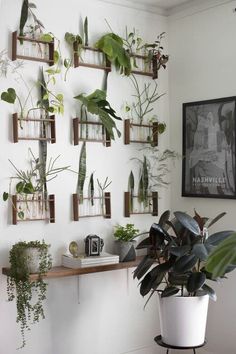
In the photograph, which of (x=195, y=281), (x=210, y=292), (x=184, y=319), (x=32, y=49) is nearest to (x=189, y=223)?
(x=195, y=281)

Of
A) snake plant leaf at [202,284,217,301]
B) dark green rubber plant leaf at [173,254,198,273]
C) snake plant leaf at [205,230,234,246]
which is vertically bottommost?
snake plant leaf at [202,284,217,301]

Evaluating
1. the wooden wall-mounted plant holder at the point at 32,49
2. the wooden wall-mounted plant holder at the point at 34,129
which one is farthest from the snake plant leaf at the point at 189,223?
the wooden wall-mounted plant holder at the point at 32,49

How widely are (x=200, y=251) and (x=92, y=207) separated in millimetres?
1047

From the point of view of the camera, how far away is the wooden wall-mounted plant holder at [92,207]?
14.0 feet

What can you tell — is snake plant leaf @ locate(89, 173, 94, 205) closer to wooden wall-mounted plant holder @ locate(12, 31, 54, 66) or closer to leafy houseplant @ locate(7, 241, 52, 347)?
leafy houseplant @ locate(7, 241, 52, 347)

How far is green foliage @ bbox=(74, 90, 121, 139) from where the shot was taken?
4195 mm

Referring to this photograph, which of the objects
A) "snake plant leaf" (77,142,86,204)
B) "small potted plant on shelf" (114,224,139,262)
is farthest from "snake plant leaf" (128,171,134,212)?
"snake plant leaf" (77,142,86,204)

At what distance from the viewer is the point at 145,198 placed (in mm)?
4758

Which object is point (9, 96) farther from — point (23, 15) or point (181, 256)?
point (181, 256)

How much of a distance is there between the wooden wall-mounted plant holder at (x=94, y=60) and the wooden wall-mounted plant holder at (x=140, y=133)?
0.47m

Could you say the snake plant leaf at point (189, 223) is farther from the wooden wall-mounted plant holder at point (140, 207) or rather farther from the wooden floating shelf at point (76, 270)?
the wooden wall-mounted plant holder at point (140, 207)

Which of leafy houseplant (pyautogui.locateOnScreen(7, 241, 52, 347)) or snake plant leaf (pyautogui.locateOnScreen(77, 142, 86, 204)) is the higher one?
snake plant leaf (pyautogui.locateOnScreen(77, 142, 86, 204))

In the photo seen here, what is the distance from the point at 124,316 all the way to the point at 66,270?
0.89m

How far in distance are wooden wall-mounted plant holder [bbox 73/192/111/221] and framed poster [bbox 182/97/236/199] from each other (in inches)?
28.4
